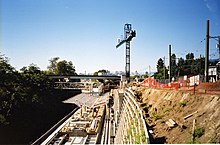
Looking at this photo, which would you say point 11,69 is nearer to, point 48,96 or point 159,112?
point 48,96

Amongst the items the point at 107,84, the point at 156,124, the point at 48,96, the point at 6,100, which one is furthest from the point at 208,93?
the point at 107,84

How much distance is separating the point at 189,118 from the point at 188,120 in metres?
0.04

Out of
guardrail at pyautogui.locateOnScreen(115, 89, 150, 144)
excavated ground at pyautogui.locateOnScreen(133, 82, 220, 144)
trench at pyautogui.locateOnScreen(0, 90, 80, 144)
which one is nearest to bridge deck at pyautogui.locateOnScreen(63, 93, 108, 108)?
trench at pyautogui.locateOnScreen(0, 90, 80, 144)

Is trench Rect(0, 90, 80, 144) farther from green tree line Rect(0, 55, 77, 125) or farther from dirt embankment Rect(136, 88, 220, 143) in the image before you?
dirt embankment Rect(136, 88, 220, 143)

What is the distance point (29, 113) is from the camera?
9438 millimetres

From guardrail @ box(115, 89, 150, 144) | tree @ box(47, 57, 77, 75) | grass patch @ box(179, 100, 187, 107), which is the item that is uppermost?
tree @ box(47, 57, 77, 75)

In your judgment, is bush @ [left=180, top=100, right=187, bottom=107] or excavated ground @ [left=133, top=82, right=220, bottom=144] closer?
excavated ground @ [left=133, top=82, right=220, bottom=144]

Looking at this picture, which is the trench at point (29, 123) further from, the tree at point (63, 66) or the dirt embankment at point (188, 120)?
the dirt embankment at point (188, 120)

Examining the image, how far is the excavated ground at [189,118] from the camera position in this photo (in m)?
2.26

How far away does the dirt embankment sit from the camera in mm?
2250

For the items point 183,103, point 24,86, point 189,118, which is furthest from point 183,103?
point 24,86

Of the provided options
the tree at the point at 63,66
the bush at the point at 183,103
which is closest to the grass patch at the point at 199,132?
the bush at the point at 183,103

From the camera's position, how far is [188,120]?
2.72 m

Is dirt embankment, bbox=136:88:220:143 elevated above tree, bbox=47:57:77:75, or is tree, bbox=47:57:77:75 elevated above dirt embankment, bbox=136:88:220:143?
tree, bbox=47:57:77:75
